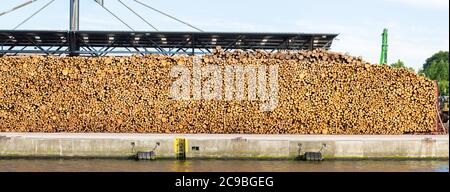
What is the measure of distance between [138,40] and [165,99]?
5325mm

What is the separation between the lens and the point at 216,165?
18531mm

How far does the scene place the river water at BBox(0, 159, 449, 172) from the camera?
17609 millimetres

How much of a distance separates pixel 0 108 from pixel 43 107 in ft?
5.28

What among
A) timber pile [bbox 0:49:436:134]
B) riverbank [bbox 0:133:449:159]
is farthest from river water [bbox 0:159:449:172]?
timber pile [bbox 0:49:436:134]

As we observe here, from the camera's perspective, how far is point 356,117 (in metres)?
23.4

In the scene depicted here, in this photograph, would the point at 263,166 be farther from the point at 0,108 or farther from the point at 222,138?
the point at 0,108

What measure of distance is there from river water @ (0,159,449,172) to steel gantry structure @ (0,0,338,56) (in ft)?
25.6

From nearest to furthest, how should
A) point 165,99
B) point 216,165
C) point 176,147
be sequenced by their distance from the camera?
point 216,165
point 176,147
point 165,99

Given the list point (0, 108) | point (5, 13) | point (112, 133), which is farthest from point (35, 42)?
point (112, 133)

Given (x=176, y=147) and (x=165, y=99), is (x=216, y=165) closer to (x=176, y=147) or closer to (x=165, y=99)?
(x=176, y=147)

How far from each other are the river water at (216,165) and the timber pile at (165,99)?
3605 millimetres

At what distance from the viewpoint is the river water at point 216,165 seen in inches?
693

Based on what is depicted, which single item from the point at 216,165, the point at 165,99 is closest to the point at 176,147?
the point at 216,165
